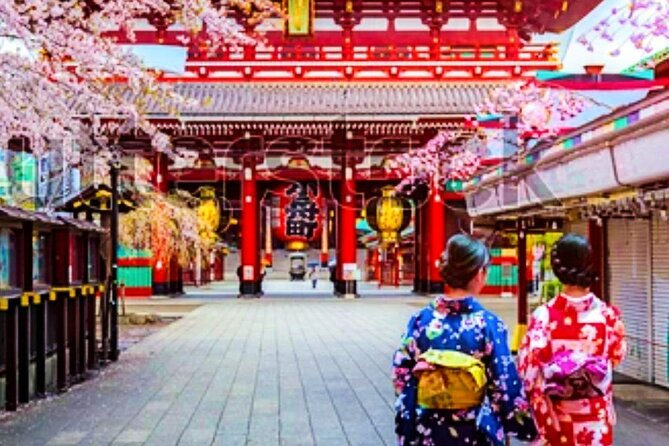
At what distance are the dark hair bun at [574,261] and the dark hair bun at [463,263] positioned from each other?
0.61 meters

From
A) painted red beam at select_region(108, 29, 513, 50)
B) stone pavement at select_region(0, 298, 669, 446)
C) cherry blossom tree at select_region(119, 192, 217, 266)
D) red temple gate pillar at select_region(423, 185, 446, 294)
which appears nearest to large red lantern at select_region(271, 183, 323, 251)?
red temple gate pillar at select_region(423, 185, 446, 294)

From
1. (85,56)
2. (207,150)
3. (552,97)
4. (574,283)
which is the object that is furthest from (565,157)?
(207,150)

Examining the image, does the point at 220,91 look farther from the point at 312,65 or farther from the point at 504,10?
the point at 504,10

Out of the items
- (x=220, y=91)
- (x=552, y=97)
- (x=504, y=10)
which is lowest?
(x=552, y=97)

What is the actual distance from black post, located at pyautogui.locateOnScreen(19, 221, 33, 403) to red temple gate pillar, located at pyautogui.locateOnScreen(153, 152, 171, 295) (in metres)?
21.2

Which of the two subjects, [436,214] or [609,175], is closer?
[609,175]

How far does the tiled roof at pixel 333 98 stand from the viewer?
29781mm

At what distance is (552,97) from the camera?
12.4m

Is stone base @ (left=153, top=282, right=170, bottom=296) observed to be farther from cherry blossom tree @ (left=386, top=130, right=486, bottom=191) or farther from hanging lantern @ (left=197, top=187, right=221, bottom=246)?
cherry blossom tree @ (left=386, top=130, right=486, bottom=191)

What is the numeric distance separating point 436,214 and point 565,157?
22.2 m

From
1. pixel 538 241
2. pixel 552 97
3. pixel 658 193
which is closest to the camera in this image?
pixel 658 193

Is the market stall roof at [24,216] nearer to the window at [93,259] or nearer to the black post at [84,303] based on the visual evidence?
the black post at [84,303]

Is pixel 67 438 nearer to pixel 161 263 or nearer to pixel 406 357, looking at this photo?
pixel 406 357

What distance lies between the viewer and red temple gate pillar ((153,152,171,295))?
31766 millimetres
